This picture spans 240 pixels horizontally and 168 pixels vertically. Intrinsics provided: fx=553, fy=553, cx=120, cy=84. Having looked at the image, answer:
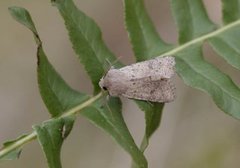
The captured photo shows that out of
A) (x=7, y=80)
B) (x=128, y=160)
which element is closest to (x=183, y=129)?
(x=128, y=160)

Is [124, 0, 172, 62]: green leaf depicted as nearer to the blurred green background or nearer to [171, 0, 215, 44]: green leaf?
[171, 0, 215, 44]: green leaf

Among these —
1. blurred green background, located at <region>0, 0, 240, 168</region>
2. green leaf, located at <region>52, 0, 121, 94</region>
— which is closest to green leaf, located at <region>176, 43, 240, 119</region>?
green leaf, located at <region>52, 0, 121, 94</region>

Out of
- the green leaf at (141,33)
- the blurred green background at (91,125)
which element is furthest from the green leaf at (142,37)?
the blurred green background at (91,125)

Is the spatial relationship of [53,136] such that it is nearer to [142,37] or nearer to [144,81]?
[142,37]

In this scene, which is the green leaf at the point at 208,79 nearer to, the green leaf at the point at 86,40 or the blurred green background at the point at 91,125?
the green leaf at the point at 86,40

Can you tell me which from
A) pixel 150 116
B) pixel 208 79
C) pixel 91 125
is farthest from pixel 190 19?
pixel 91 125
